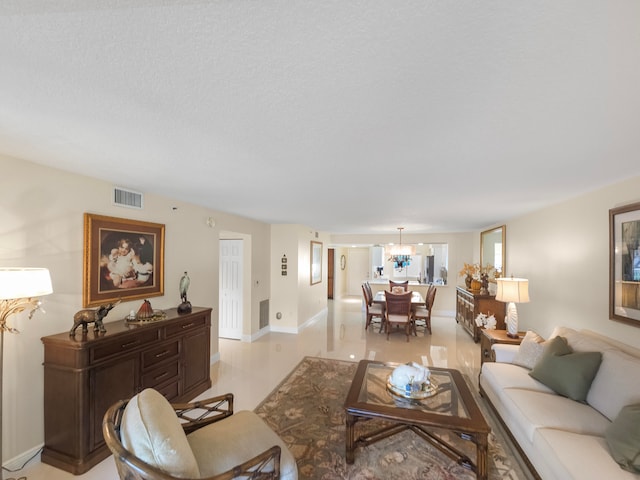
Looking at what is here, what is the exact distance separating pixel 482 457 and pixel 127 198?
377cm

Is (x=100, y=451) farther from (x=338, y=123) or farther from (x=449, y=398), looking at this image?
(x=338, y=123)

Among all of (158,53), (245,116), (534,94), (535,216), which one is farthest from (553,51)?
(535,216)

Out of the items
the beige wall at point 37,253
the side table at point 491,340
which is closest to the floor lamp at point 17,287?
the beige wall at point 37,253

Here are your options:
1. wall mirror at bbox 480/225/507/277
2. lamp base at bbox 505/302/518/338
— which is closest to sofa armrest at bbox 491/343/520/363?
lamp base at bbox 505/302/518/338

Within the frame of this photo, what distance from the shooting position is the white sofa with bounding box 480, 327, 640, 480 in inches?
64.5

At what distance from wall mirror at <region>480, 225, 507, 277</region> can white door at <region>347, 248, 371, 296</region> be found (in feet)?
17.7

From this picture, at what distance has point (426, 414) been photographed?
2.14 m

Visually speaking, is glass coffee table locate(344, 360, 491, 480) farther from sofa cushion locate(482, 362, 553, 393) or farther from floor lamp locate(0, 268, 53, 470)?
floor lamp locate(0, 268, 53, 470)

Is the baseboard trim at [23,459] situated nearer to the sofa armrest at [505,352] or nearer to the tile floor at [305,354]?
the tile floor at [305,354]

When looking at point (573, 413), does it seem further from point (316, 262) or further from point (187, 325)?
point (316, 262)

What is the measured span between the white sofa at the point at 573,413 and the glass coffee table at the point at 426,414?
0.32 meters

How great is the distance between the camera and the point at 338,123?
1521mm

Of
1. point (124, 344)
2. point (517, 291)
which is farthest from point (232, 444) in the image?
point (517, 291)

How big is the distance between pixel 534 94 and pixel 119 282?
11.6 feet
